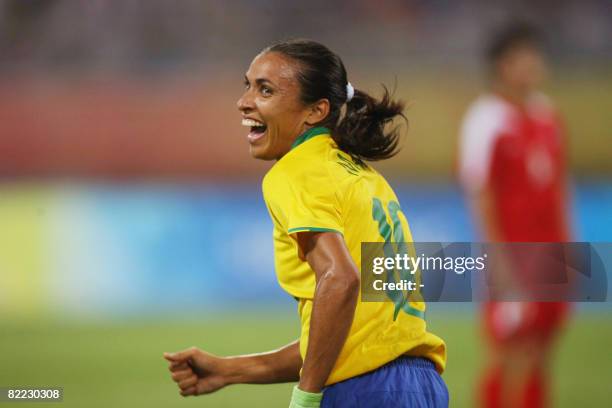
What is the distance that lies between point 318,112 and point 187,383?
2.57 ft

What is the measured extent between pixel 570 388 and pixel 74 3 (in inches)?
186

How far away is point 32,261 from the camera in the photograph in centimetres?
681

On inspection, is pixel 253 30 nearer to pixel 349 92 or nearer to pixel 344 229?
pixel 349 92

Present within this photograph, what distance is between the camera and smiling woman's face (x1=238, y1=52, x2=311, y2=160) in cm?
246

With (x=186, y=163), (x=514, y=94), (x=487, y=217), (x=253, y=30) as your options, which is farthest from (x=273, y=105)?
(x=186, y=163)

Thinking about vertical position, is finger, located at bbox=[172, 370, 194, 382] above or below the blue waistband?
above

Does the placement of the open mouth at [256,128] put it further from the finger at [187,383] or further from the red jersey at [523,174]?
the red jersey at [523,174]

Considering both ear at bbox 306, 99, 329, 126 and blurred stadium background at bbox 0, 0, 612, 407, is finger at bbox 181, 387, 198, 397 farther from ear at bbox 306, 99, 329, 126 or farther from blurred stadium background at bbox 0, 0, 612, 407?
blurred stadium background at bbox 0, 0, 612, 407

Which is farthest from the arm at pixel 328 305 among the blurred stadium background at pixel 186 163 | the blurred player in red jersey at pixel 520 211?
the blurred stadium background at pixel 186 163

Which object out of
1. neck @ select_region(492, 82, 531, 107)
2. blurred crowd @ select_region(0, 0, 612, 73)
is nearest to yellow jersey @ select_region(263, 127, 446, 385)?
neck @ select_region(492, 82, 531, 107)

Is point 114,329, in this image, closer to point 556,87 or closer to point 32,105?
point 32,105

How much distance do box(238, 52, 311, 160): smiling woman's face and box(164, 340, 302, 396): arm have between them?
1.77 ft

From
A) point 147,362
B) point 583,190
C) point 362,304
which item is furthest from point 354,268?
point 583,190

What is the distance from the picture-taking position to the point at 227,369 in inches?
102
